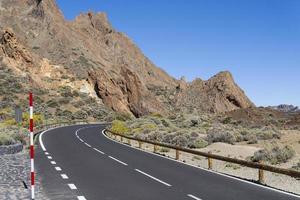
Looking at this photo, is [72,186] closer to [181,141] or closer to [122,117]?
[181,141]

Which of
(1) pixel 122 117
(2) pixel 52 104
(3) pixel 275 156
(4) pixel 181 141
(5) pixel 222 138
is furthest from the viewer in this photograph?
(2) pixel 52 104

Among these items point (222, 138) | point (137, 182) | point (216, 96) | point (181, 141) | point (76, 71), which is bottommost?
point (137, 182)

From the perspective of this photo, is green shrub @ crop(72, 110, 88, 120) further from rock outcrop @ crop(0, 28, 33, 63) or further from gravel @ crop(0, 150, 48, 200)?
gravel @ crop(0, 150, 48, 200)

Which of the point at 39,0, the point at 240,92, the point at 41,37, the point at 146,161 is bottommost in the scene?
the point at 146,161

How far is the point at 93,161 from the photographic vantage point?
21750 mm

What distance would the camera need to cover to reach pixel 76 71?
443ft

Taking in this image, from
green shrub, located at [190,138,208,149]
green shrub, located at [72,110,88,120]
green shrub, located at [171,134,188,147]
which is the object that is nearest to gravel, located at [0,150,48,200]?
green shrub, located at [190,138,208,149]

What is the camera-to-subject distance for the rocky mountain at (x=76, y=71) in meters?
110

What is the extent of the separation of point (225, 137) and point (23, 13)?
126 meters

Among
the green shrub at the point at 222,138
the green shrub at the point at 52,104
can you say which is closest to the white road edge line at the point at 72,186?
the green shrub at the point at 222,138

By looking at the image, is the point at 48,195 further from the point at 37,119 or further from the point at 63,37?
the point at 63,37

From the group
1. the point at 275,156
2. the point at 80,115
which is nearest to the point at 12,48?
the point at 80,115

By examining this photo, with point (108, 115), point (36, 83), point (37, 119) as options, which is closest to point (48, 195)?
point (37, 119)

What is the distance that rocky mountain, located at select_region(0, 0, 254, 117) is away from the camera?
109625 millimetres
